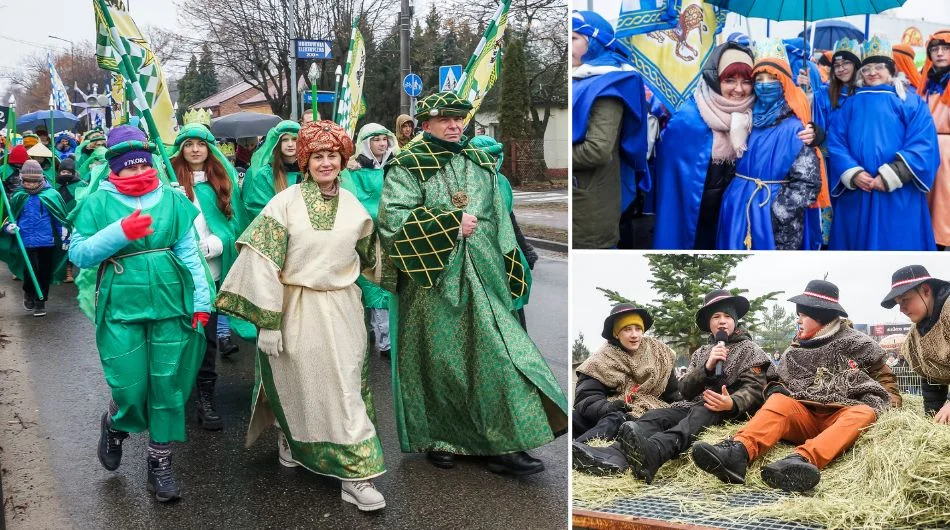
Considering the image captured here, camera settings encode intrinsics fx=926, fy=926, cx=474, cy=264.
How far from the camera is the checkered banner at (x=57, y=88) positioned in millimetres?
15227

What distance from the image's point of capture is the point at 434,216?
160 inches

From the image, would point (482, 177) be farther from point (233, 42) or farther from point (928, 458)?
point (233, 42)

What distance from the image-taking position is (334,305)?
400 centimetres

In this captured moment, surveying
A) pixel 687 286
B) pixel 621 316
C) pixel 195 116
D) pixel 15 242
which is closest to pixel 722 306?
pixel 687 286

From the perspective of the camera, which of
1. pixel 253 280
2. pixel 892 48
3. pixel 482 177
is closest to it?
pixel 892 48

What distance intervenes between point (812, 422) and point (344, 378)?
189 cm

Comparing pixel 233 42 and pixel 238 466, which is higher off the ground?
pixel 233 42

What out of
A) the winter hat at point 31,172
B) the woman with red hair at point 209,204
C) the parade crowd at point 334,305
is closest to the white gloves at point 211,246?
the woman with red hair at point 209,204

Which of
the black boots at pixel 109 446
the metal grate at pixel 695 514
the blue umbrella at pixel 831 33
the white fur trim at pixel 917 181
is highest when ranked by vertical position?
the blue umbrella at pixel 831 33

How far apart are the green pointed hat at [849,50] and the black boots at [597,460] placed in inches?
68.6

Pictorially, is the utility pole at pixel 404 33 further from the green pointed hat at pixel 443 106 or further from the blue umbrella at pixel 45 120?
the green pointed hat at pixel 443 106

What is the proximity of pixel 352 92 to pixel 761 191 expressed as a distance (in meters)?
5.24

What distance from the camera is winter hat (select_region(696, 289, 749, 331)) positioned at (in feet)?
9.59

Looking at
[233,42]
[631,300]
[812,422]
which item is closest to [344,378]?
[631,300]
